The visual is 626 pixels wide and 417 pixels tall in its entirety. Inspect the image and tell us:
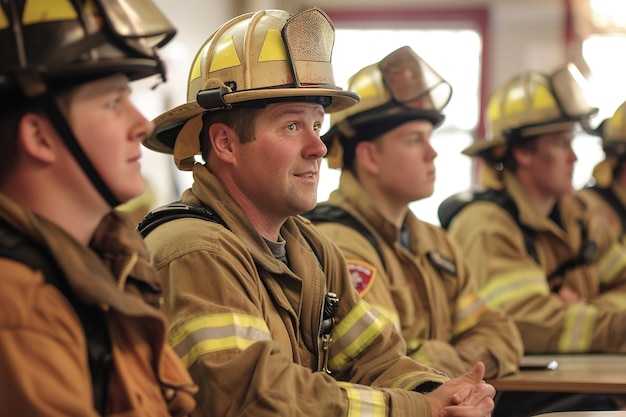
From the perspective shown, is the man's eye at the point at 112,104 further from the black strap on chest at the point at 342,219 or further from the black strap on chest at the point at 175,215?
the black strap on chest at the point at 342,219

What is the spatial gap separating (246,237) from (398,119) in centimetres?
147

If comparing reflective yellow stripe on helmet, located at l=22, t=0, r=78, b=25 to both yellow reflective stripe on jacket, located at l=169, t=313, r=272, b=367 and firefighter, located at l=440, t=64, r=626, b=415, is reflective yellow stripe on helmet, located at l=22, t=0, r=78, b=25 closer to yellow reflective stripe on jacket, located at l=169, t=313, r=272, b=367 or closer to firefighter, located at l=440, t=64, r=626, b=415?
yellow reflective stripe on jacket, located at l=169, t=313, r=272, b=367

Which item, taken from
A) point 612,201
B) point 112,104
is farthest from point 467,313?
point 612,201

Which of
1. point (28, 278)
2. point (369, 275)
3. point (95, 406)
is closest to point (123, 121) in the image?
point (28, 278)

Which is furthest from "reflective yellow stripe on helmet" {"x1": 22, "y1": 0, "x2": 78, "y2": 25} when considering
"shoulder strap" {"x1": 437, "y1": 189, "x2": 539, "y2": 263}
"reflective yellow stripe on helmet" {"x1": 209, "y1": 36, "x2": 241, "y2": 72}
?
"shoulder strap" {"x1": 437, "y1": 189, "x2": 539, "y2": 263}

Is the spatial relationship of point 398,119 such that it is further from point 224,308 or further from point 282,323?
point 224,308

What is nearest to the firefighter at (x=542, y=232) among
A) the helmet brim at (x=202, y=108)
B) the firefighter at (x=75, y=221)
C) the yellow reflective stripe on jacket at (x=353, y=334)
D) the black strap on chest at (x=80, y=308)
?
the yellow reflective stripe on jacket at (x=353, y=334)

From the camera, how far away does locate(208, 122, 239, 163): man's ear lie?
2.55 meters

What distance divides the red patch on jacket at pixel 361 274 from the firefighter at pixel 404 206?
79 millimetres

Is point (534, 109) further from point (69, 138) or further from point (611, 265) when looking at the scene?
point (69, 138)

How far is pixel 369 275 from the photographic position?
336 cm

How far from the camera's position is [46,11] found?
5.52ft

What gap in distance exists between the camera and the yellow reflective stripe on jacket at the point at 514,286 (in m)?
4.17

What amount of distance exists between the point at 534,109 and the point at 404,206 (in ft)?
4.20
